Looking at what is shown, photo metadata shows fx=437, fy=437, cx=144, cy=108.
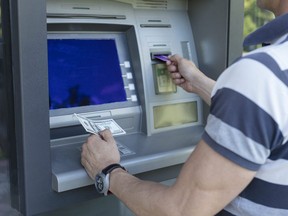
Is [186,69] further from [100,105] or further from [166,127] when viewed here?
[100,105]

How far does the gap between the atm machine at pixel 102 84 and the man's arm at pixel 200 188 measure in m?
0.42

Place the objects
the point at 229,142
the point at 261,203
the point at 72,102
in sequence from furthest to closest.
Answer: the point at 72,102 < the point at 261,203 < the point at 229,142

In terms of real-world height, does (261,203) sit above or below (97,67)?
below

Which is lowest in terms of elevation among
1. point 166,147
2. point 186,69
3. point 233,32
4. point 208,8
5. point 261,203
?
point 261,203

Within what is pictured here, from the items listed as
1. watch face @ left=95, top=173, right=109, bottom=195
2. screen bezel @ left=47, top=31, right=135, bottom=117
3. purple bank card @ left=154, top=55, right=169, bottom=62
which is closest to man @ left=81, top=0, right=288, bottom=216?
watch face @ left=95, top=173, right=109, bottom=195

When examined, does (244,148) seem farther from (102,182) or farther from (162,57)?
(162,57)

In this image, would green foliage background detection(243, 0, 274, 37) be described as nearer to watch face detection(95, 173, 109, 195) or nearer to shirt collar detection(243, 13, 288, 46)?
shirt collar detection(243, 13, 288, 46)

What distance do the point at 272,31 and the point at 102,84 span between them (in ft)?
3.20

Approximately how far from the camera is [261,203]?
1211 millimetres

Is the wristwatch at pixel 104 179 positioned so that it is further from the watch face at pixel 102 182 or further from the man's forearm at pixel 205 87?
the man's forearm at pixel 205 87

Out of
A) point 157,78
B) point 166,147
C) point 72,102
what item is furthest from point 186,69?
point 72,102

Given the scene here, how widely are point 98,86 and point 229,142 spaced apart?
3.40ft

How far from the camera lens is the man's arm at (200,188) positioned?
1.09m

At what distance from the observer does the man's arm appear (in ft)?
3.57
